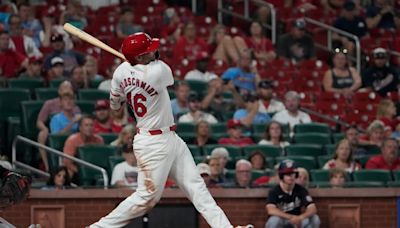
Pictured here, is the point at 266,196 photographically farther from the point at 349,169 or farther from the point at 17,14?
the point at 17,14

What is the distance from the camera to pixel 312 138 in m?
18.9

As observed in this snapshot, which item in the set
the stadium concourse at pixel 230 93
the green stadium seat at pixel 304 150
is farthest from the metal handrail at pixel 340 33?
the green stadium seat at pixel 304 150

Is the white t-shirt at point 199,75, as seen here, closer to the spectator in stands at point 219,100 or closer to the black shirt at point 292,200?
the spectator in stands at point 219,100

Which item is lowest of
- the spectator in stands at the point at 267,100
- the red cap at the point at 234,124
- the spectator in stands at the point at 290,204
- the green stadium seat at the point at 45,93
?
the spectator in stands at the point at 290,204

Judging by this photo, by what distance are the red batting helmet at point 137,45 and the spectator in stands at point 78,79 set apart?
5.94 meters

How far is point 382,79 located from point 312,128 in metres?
2.45

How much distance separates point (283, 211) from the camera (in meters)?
16.1

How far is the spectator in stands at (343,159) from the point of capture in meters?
17.8

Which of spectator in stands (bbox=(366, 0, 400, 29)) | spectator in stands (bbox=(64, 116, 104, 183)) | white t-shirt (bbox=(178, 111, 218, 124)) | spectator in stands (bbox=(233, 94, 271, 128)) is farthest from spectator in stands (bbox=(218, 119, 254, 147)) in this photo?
spectator in stands (bbox=(366, 0, 400, 29))

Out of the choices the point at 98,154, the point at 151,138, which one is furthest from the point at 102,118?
the point at 151,138

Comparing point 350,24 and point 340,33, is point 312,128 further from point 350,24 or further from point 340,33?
point 350,24

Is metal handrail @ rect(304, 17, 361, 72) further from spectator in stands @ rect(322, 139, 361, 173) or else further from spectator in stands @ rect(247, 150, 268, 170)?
spectator in stands @ rect(247, 150, 268, 170)

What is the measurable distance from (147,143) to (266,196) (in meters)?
2.98

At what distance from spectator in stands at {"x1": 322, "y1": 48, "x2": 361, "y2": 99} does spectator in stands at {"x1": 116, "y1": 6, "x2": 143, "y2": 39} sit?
265 cm
